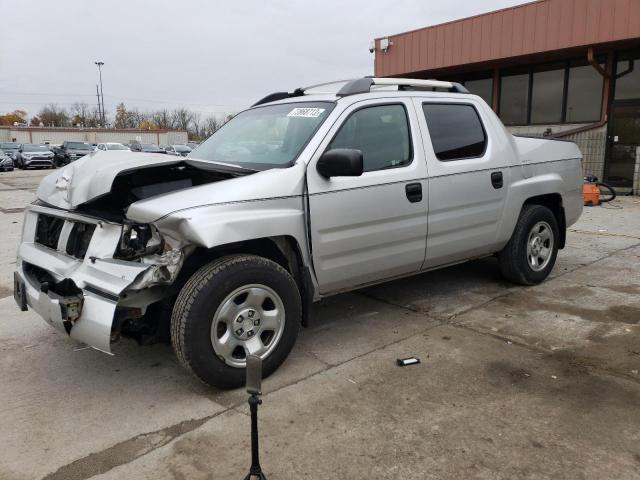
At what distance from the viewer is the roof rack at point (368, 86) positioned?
4.02 m

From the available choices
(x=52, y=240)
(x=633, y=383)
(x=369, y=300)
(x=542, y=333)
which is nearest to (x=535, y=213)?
(x=542, y=333)

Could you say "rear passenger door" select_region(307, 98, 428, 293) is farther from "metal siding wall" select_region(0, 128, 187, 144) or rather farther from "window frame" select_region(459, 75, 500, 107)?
"metal siding wall" select_region(0, 128, 187, 144)

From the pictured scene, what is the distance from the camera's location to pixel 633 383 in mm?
3311

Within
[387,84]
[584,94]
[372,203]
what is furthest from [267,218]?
[584,94]

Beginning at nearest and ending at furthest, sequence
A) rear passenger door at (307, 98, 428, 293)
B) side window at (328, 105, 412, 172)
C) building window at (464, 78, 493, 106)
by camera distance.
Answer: rear passenger door at (307, 98, 428, 293), side window at (328, 105, 412, 172), building window at (464, 78, 493, 106)

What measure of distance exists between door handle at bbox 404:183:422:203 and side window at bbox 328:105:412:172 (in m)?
0.18

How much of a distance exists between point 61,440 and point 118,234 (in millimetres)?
1140

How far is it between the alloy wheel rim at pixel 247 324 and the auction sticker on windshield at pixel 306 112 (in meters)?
1.40

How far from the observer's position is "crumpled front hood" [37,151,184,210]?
124 inches

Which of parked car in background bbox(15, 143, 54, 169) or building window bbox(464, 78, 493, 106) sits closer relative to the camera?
building window bbox(464, 78, 493, 106)

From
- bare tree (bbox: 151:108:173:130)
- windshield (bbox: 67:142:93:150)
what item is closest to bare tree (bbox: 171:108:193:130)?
bare tree (bbox: 151:108:173:130)

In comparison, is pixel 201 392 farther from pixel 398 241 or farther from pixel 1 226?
pixel 1 226

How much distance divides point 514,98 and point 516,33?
2.17 meters

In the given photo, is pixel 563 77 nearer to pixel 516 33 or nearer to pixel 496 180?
pixel 516 33
